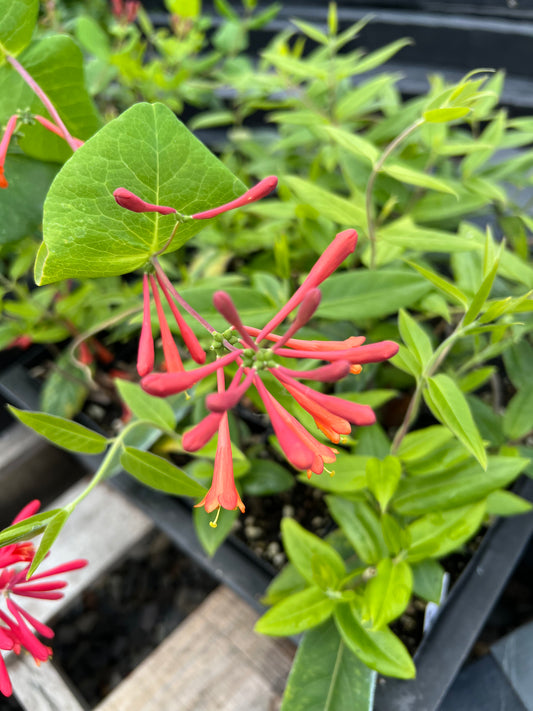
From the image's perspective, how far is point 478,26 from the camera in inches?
44.5

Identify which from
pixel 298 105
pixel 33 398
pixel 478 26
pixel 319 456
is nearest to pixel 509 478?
pixel 319 456

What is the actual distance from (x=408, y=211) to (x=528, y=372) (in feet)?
0.88

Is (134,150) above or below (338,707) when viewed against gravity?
above

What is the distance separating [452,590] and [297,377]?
1.50 feet

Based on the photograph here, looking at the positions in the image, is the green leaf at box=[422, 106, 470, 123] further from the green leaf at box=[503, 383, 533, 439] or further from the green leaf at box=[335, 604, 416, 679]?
the green leaf at box=[335, 604, 416, 679]

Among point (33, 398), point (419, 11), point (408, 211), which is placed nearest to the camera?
point (408, 211)

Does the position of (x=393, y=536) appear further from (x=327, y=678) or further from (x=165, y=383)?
(x=165, y=383)

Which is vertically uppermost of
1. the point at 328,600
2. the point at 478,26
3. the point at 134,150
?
the point at 134,150

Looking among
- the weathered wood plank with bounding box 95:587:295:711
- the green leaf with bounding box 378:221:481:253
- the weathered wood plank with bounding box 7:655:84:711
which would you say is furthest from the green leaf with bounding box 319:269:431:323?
the weathered wood plank with bounding box 7:655:84:711

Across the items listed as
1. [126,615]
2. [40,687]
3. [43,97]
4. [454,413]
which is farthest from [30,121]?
[126,615]

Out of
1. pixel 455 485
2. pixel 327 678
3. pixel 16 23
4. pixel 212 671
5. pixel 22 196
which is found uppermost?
pixel 16 23

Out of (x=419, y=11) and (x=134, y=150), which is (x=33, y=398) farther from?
(x=419, y=11)

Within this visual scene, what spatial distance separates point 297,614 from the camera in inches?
20.1

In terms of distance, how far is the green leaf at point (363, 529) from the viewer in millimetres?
543
